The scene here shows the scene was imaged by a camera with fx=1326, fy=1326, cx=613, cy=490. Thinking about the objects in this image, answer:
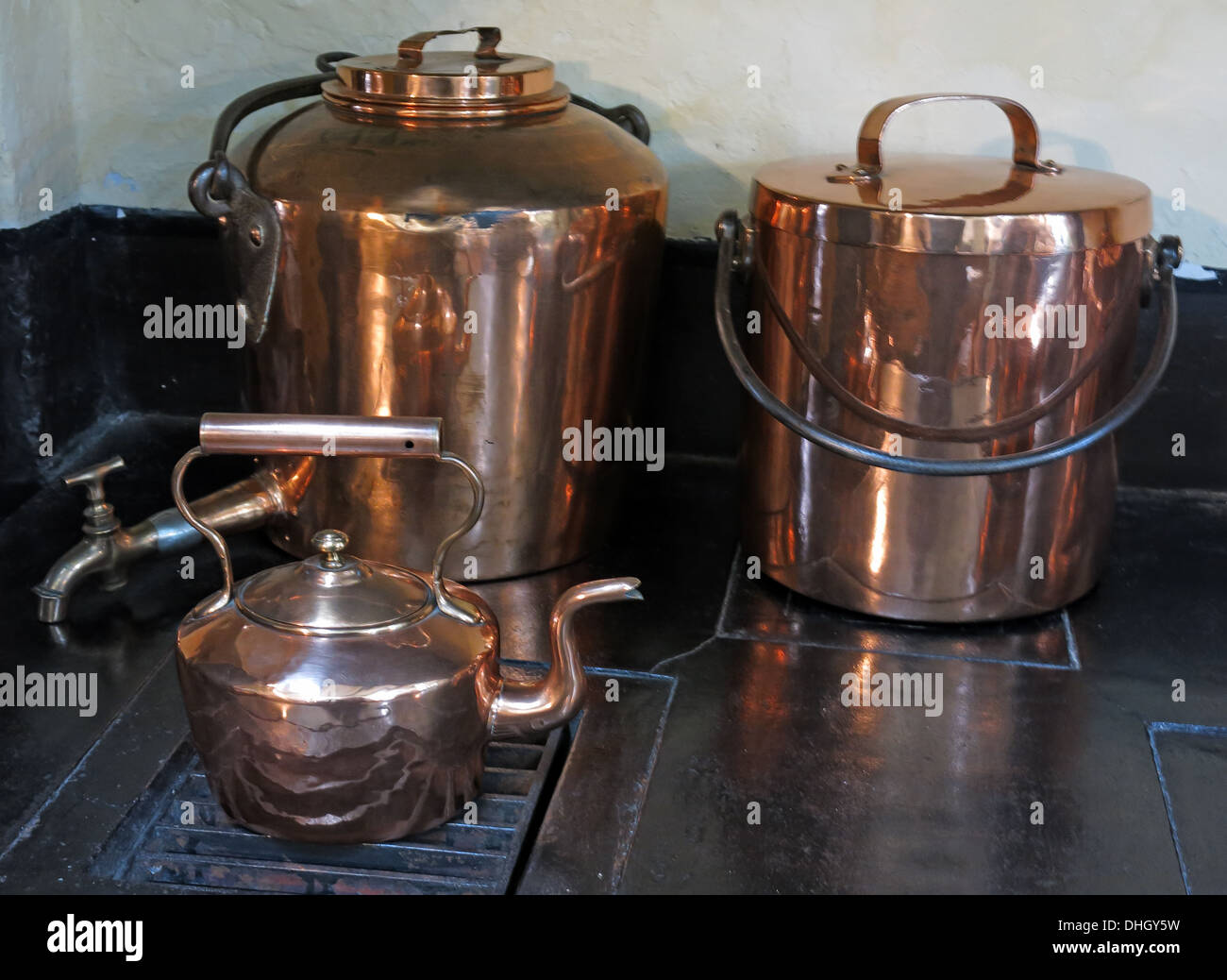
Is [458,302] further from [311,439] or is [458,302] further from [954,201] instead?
[954,201]

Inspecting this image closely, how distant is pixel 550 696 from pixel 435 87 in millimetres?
657

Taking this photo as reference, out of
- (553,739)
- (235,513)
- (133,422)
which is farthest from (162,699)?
(133,422)

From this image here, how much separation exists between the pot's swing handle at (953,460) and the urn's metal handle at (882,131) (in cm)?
13

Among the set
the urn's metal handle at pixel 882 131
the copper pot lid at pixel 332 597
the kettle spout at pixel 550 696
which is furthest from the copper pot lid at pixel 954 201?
the copper pot lid at pixel 332 597

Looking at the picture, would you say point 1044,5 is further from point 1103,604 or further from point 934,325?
point 1103,604

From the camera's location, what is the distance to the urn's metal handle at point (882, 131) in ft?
4.31

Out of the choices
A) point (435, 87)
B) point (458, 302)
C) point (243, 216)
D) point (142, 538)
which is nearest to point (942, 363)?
point (458, 302)

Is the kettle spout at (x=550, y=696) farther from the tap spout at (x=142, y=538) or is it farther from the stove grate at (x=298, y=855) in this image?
the tap spout at (x=142, y=538)

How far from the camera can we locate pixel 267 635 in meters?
0.98

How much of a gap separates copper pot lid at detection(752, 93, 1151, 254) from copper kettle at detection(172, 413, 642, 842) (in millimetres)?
455

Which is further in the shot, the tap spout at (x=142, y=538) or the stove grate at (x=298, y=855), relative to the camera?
the tap spout at (x=142, y=538)

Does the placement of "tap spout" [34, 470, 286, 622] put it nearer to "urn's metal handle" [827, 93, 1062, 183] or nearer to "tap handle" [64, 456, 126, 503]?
"tap handle" [64, 456, 126, 503]

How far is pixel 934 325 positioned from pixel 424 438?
521 millimetres

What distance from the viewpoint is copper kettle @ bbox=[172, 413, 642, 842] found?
0.96 meters
